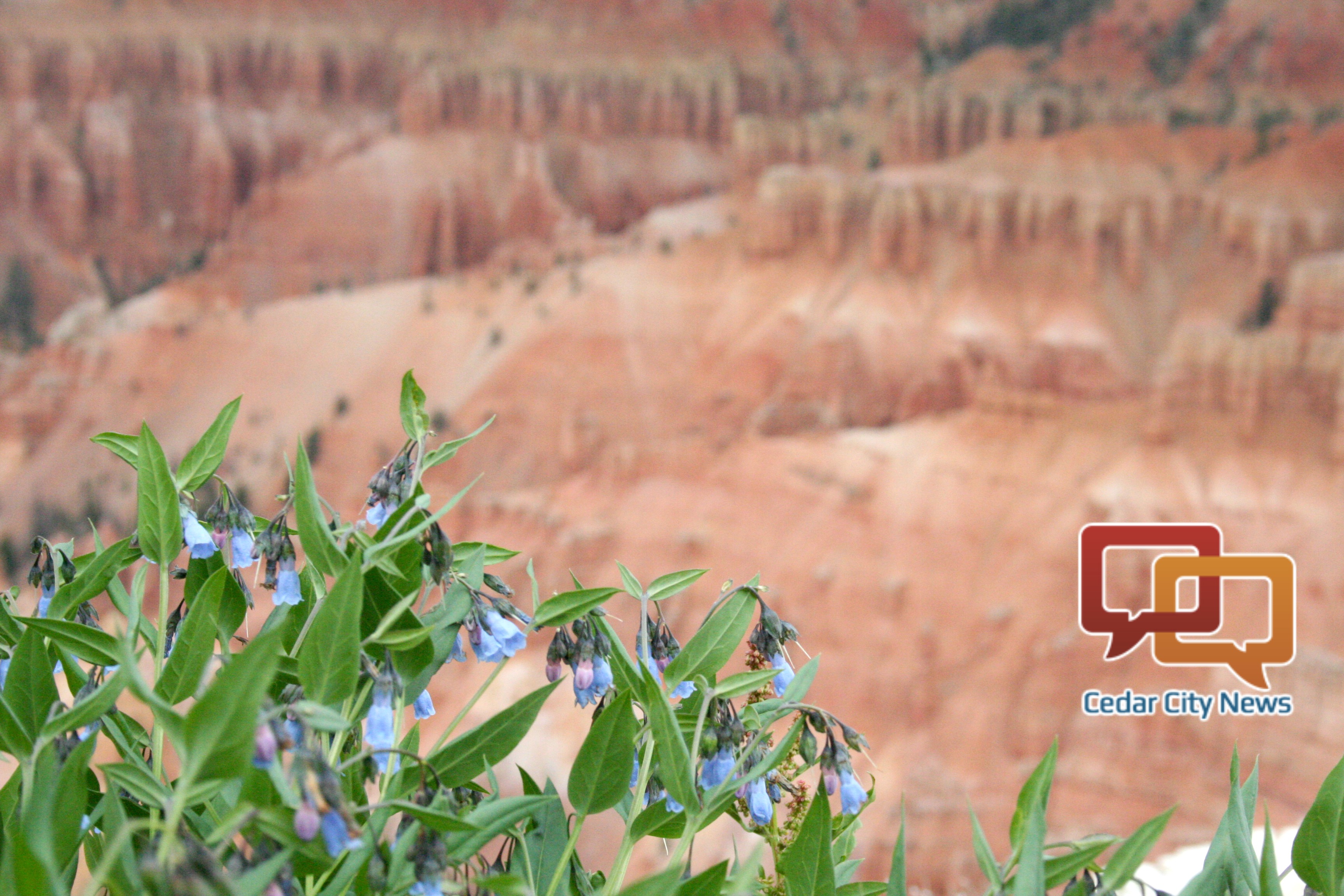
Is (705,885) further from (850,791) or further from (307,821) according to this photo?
(307,821)

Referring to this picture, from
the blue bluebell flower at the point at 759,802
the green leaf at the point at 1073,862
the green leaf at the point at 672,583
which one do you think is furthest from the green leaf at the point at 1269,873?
the green leaf at the point at 672,583

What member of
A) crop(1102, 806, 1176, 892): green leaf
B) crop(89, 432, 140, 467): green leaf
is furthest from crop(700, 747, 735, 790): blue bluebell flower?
crop(89, 432, 140, 467): green leaf

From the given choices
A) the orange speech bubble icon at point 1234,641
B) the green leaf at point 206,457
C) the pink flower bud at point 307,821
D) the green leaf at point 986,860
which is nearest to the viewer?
the pink flower bud at point 307,821

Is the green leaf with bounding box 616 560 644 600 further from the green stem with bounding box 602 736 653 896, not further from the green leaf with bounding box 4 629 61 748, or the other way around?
the green leaf with bounding box 4 629 61 748

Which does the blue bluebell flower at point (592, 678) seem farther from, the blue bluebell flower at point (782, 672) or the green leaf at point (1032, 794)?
the green leaf at point (1032, 794)

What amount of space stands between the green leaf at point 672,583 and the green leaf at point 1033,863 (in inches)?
15.4

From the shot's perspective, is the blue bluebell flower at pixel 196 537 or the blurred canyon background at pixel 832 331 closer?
the blue bluebell flower at pixel 196 537

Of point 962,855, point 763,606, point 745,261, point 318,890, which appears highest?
point 763,606

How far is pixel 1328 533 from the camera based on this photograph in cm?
853

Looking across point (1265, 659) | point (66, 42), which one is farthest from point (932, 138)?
point (66, 42)

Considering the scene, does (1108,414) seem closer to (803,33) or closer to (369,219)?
(803,33)

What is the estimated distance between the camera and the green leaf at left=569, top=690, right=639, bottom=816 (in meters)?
1.07

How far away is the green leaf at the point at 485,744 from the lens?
3.42ft

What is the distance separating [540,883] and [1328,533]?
29.5 ft
